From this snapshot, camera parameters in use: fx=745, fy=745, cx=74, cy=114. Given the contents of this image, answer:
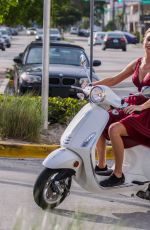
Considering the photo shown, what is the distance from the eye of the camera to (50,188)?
6.46 metres

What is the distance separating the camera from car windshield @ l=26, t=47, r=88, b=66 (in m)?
16.3

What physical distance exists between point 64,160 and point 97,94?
66cm

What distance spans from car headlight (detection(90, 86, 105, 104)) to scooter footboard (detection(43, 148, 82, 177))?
0.50m

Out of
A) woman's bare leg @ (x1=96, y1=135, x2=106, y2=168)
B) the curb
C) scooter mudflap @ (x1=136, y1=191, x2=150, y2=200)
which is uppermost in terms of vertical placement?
woman's bare leg @ (x1=96, y1=135, x2=106, y2=168)

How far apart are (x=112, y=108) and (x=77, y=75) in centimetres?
798

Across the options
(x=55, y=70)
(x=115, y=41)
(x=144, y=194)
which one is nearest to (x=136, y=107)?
(x=144, y=194)

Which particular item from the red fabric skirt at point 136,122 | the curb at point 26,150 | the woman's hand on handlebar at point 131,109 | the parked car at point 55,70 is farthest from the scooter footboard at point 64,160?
the parked car at point 55,70

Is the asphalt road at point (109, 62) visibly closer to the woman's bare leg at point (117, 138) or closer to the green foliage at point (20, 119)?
Answer: the green foliage at point (20, 119)

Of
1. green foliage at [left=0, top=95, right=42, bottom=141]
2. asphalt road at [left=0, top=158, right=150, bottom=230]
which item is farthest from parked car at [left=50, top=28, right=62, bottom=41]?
asphalt road at [left=0, top=158, right=150, bottom=230]

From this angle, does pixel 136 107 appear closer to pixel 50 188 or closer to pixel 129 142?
pixel 129 142

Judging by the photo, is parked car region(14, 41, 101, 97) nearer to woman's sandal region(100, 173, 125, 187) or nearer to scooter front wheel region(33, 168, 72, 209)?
woman's sandal region(100, 173, 125, 187)

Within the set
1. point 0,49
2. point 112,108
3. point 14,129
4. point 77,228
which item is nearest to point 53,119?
point 14,129

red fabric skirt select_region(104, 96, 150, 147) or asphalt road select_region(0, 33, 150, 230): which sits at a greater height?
red fabric skirt select_region(104, 96, 150, 147)

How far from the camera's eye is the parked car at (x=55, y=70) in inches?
568
